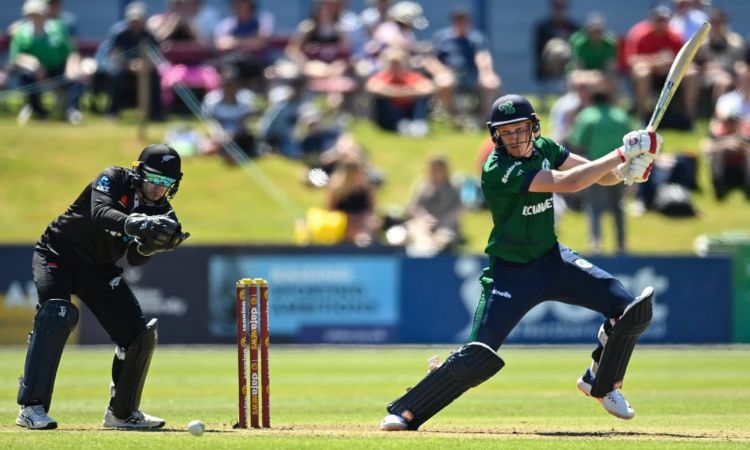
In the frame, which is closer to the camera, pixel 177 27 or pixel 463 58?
pixel 177 27

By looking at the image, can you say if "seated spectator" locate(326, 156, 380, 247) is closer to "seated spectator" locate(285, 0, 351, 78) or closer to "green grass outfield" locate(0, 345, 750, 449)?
"green grass outfield" locate(0, 345, 750, 449)

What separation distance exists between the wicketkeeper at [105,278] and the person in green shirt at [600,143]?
11.1 m

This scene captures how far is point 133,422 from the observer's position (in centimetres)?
961

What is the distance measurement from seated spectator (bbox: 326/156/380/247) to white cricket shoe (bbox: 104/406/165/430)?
33.2 feet

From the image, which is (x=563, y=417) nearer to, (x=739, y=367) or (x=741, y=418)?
(x=741, y=418)

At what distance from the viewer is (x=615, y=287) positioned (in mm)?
9148

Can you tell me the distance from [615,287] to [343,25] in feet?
48.8

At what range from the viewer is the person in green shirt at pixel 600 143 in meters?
19.5

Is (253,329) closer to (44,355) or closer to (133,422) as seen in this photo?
(133,422)

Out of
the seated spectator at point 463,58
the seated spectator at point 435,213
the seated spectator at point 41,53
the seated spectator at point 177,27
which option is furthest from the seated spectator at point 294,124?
the seated spectator at point 41,53

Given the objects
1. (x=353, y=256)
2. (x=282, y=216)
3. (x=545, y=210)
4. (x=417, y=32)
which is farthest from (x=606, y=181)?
(x=417, y=32)

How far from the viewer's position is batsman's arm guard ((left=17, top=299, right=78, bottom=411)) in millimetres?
9070

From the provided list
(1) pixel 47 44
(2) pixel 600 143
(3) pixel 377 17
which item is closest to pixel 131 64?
(1) pixel 47 44

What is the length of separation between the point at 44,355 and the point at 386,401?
155 inches
